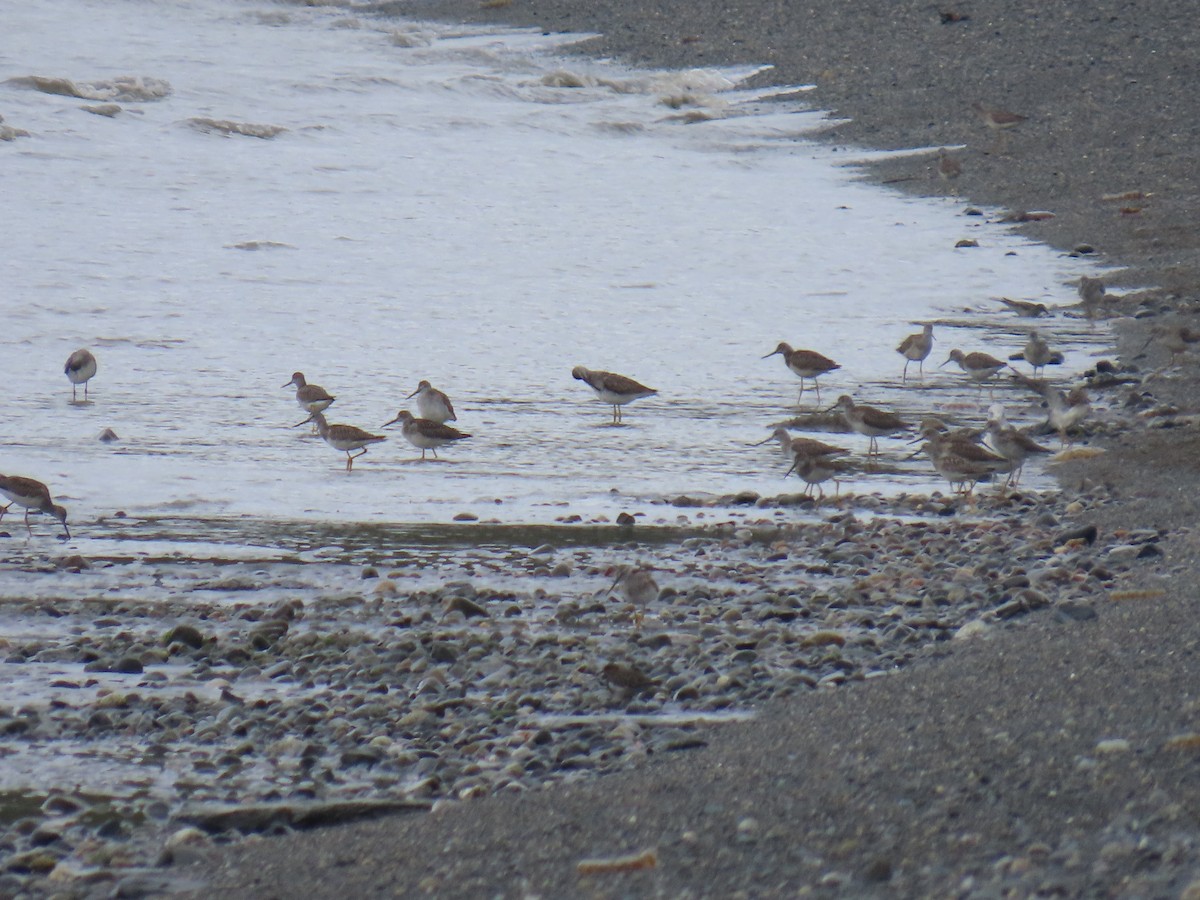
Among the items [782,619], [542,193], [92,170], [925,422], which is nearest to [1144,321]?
[925,422]

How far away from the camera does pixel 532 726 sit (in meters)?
5.21

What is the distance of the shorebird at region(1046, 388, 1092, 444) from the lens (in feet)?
32.0

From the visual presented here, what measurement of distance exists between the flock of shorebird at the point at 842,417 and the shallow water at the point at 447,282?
18cm

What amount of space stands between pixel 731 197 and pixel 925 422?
1269cm

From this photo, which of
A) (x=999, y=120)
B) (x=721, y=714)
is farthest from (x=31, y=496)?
(x=999, y=120)

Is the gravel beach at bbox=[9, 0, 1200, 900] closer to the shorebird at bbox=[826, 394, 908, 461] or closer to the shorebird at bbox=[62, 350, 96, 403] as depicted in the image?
the shorebird at bbox=[826, 394, 908, 461]

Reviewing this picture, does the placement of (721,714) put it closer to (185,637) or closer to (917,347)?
(185,637)

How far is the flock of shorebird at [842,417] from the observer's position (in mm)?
8625

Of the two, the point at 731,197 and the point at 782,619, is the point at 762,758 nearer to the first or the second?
the point at 782,619

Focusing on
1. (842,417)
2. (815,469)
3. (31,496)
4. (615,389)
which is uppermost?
(615,389)

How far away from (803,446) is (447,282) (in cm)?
830

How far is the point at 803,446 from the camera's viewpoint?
884 cm

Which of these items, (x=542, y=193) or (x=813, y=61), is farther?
(x=813, y=61)

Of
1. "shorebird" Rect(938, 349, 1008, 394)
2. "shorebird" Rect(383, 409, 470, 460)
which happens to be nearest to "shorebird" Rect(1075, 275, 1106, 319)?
"shorebird" Rect(938, 349, 1008, 394)
